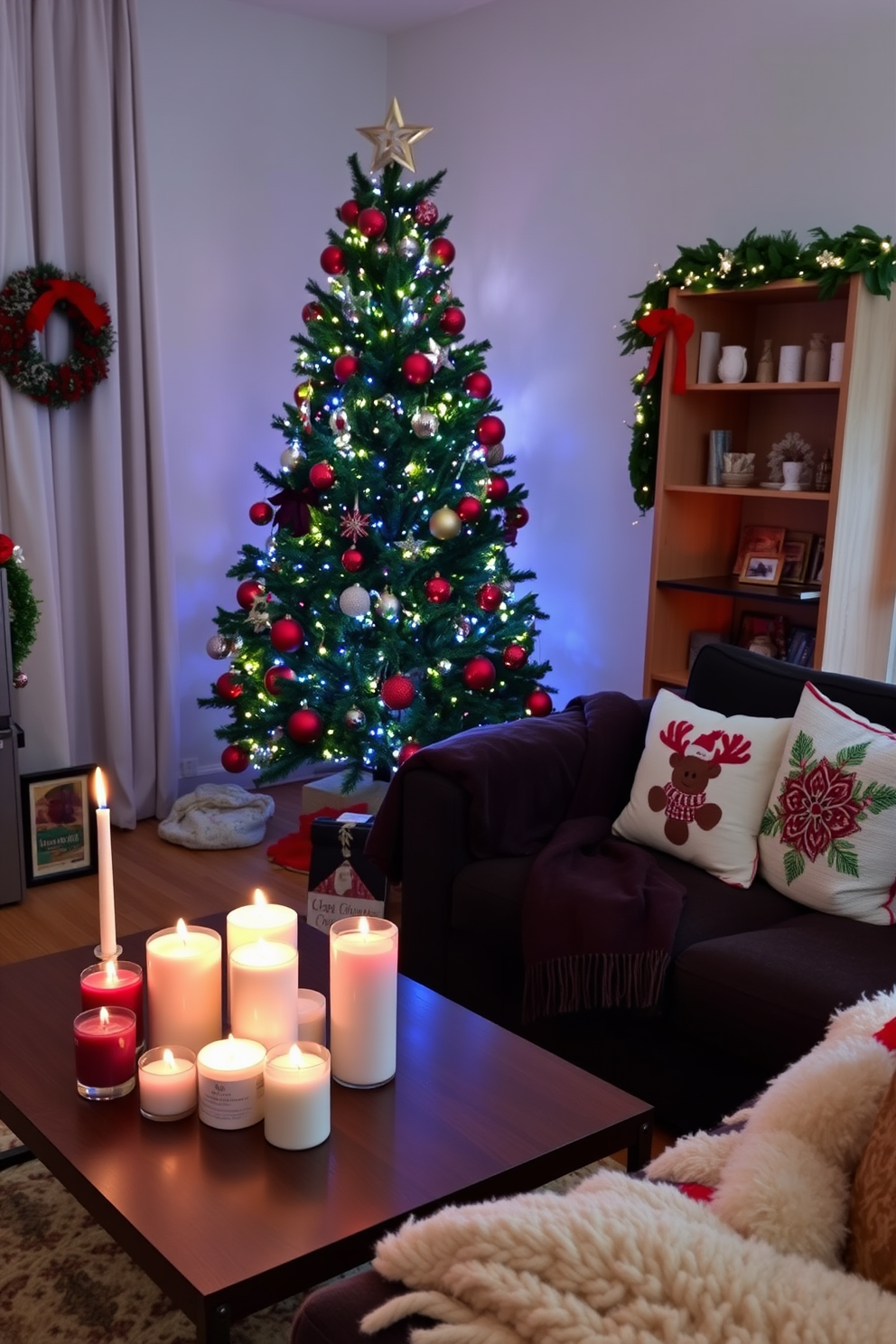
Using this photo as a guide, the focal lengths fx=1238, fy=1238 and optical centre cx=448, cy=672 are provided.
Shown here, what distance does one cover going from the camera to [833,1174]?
114cm

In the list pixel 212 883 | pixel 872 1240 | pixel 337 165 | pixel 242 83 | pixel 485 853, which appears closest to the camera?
pixel 872 1240

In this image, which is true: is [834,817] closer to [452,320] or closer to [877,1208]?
[877,1208]

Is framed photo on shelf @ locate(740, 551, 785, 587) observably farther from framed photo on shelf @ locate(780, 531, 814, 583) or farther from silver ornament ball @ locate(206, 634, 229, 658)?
silver ornament ball @ locate(206, 634, 229, 658)

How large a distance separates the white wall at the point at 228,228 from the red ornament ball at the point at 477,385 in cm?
112

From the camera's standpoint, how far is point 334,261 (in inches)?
151

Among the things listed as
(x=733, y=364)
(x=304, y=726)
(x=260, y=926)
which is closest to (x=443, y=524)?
(x=304, y=726)

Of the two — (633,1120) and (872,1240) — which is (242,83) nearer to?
(633,1120)

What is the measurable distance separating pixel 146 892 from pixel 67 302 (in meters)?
1.86

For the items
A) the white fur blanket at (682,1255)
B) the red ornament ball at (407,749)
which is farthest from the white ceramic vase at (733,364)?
the white fur blanket at (682,1255)

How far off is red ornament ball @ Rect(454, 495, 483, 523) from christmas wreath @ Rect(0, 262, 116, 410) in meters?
1.24

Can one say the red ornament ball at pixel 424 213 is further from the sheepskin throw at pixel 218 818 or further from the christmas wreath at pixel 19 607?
the sheepskin throw at pixel 218 818

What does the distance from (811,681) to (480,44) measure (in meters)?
3.05

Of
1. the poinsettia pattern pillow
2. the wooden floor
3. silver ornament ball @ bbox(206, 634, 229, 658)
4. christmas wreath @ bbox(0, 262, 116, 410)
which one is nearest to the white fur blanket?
the poinsettia pattern pillow

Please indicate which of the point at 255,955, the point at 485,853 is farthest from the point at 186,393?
the point at 255,955
